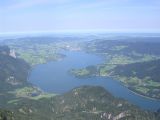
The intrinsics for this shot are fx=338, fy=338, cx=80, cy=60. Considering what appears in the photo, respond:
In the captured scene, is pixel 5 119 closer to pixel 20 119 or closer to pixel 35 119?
pixel 20 119

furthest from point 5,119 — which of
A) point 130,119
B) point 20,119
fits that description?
point 130,119

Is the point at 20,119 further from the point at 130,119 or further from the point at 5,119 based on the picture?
the point at 130,119

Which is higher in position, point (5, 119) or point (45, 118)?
point (5, 119)

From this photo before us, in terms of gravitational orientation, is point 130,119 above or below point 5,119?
below

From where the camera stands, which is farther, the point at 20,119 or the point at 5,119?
the point at 20,119

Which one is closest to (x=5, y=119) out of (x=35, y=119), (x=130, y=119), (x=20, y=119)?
(x=20, y=119)

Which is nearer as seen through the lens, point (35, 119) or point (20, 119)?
point (20, 119)

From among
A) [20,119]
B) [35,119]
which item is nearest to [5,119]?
[20,119]

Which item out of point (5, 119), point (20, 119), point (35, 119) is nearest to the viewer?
point (5, 119)

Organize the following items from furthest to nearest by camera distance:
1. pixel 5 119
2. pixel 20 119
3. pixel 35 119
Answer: pixel 35 119 → pixel 20 119 → pixel 5 119
